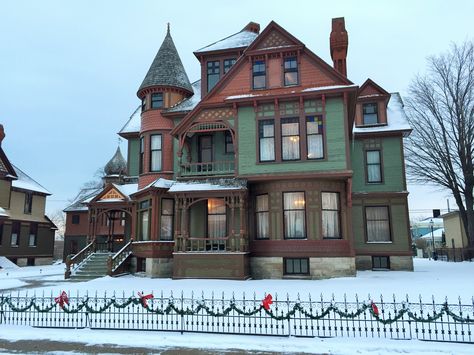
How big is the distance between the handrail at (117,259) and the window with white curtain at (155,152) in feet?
17.1

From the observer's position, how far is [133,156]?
28.5 m

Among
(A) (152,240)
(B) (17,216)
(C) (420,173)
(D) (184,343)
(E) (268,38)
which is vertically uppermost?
(E) (268,38)

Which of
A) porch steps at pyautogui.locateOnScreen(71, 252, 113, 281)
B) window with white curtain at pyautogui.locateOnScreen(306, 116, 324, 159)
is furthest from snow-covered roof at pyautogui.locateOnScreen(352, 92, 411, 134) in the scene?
porch steps at pyautogui.locateOnScreen(71, 252, 113, 281)

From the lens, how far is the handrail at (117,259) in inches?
910

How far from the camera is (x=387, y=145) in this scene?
2731 centimetres

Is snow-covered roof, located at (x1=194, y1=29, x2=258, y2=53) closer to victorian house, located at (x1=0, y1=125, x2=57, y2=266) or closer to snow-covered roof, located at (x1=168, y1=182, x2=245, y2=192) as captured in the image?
snow-covered roof, located at (x1=168, y1=182, x2=245, y2=192)

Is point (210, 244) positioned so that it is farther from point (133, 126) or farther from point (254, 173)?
point (133, 126)

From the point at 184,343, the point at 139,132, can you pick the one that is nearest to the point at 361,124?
the point at 139,132

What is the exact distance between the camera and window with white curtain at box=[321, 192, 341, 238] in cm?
2084

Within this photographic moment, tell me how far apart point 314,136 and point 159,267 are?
1143cm

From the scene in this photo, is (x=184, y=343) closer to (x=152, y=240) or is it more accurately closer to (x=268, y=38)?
(x=152, y=240)

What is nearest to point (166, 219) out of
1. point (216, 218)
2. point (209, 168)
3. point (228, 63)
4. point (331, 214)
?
point (216, 218)

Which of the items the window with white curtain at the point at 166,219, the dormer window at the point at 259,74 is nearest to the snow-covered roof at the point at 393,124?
the dormer window at the point at 259,74

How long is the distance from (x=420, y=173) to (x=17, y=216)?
39839 mm
